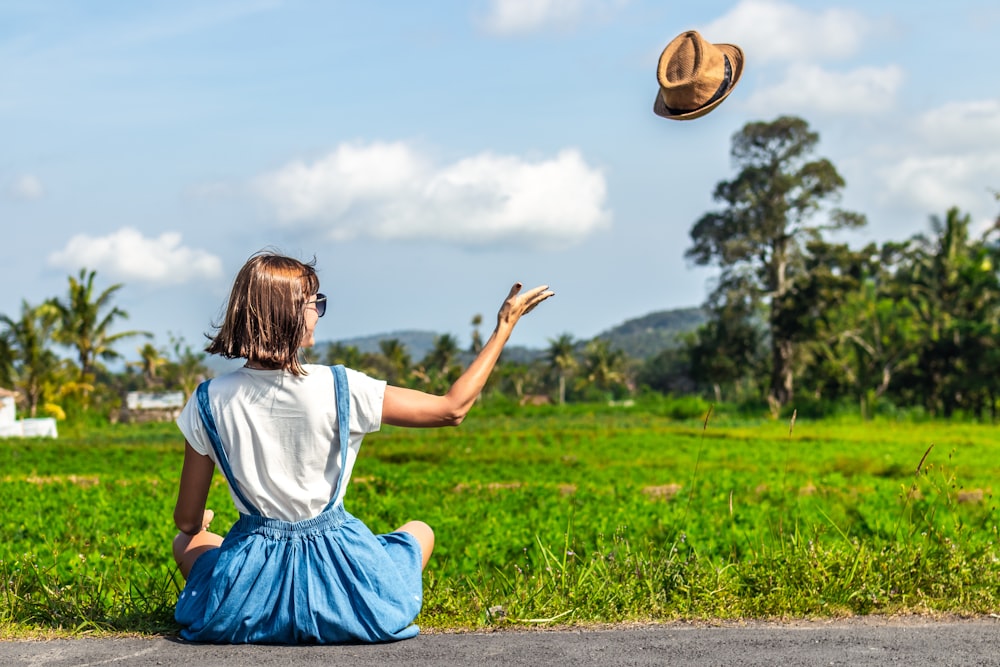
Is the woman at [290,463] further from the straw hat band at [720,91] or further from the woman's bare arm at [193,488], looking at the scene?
the straw hat band at [720,91]

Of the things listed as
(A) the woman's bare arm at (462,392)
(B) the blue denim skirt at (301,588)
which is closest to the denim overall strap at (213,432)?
→ (B) the blue denim skirt at (301,588)

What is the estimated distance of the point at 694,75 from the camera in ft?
11.5

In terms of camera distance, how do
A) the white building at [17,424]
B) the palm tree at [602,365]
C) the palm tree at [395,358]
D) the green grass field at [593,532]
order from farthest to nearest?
the palm tree at [602,365]
the palm tree at [395,358]
the white building at [17,424]
the green grass field at [593,532]

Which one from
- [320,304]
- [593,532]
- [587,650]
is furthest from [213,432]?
[593,532]

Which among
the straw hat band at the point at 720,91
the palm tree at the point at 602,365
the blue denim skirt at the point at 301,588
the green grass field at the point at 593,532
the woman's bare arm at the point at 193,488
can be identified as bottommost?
the green grass field at the point at 593,532

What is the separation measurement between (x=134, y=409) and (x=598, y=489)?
35.9 meters

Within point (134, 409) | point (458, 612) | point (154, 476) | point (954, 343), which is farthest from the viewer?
point (134, 409)

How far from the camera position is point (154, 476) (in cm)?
1540

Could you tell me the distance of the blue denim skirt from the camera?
328 centimetres

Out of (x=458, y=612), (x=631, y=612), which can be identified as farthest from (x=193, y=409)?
(x=631, y=612)

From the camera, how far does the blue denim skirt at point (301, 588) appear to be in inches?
129

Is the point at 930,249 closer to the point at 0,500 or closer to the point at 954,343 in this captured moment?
the point at 954,343

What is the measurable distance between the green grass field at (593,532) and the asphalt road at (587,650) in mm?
332

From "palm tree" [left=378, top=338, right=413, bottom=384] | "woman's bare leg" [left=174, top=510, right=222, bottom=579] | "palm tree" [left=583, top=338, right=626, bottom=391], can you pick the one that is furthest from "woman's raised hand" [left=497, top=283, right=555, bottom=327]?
"palm tree" [left=583, top=338, right=626, bottom=391]
